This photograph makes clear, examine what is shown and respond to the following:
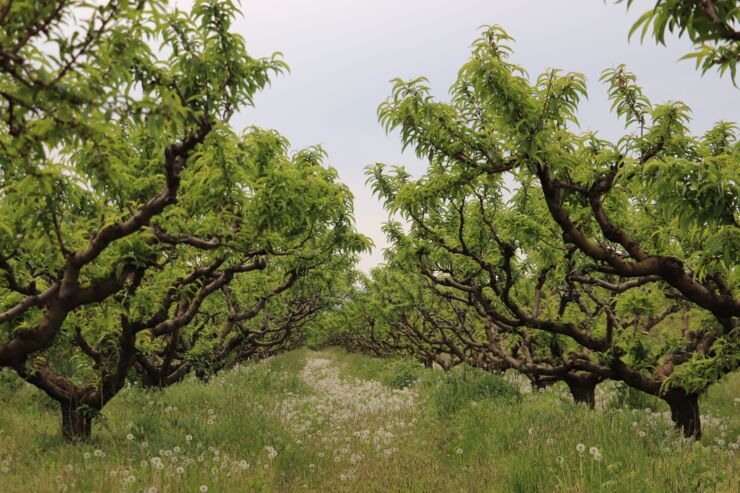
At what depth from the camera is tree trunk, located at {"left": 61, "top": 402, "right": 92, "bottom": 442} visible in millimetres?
9321

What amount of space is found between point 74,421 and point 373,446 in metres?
6.64

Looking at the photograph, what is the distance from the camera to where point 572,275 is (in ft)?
31.7

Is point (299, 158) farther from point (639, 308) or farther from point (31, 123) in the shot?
point (639, 308)

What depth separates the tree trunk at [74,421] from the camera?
9321mm

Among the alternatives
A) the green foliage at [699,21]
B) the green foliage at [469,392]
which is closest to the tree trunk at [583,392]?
the green foliage at [469,392]

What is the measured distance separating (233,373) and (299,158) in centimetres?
1664

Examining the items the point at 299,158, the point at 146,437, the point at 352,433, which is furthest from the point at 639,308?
the point at 146,437

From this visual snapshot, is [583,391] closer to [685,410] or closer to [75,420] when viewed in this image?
[685,410]

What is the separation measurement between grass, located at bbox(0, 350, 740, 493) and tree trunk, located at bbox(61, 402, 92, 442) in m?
0.27

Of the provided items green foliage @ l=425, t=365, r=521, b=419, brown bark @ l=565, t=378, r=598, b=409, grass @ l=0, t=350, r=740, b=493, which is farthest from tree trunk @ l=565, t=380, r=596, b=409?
green foliage @ l=425, t=365, r=521, b=419

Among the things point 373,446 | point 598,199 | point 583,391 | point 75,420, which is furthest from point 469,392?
point 75,420

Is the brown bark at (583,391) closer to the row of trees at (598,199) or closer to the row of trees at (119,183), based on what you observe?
the row of trees at (598,199)

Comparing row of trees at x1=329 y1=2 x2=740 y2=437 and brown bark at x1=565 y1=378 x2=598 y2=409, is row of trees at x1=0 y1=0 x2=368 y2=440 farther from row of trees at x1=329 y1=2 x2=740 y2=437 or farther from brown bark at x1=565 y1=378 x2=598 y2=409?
brown bark at x1=565 y1=378 x2=598 y2=409

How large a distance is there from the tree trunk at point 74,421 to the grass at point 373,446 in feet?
0.89
